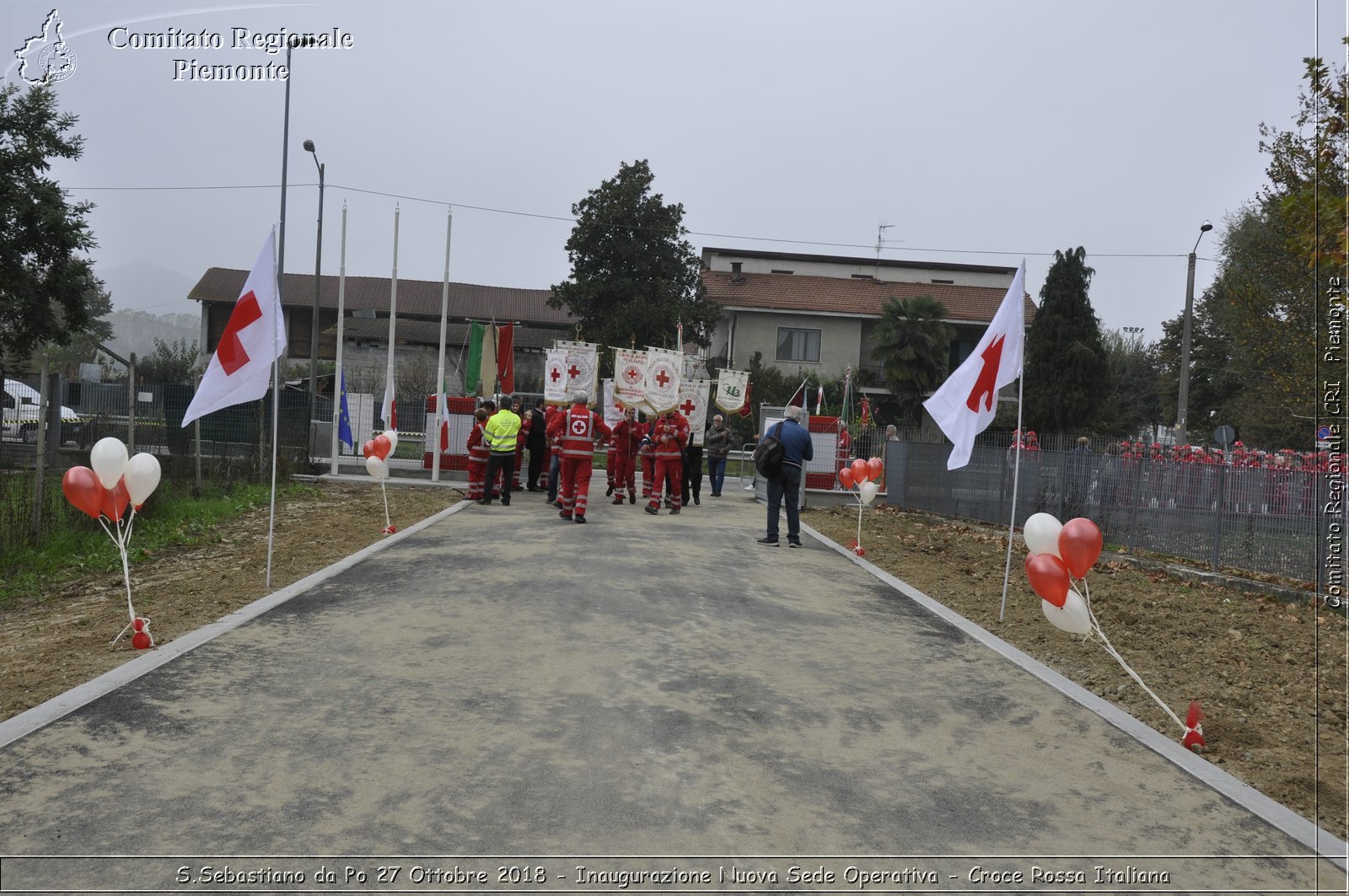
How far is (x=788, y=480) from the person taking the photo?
49.5 ft

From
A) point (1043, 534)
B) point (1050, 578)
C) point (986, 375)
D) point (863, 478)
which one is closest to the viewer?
point (1050, 578)

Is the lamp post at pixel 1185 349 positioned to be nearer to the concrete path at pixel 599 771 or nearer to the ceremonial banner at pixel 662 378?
the ceremonial banner at pixel 662 378

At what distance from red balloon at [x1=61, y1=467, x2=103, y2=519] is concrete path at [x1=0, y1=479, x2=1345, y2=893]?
1.57 meters

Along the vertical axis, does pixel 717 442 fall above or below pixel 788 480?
above

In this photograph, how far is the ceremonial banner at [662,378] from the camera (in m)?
21.2

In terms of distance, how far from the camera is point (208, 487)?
1888 centimetres

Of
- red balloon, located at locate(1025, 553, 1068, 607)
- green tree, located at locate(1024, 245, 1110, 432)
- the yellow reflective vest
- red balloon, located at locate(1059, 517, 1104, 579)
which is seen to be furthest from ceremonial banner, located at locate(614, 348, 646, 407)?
green tree, located at locate(1024, 245, 1110, 432)

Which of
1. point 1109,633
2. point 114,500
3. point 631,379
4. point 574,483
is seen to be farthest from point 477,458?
point 1109,633

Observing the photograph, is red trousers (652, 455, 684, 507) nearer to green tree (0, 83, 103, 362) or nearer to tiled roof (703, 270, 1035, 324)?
green tree (0, 83, 103, 362)

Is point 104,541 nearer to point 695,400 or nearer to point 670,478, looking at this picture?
point 670,478

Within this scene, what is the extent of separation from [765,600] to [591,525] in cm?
577

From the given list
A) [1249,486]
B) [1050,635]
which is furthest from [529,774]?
[1249,486]

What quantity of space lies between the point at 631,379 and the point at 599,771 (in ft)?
55.5

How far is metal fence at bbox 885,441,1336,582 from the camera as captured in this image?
1317cm
